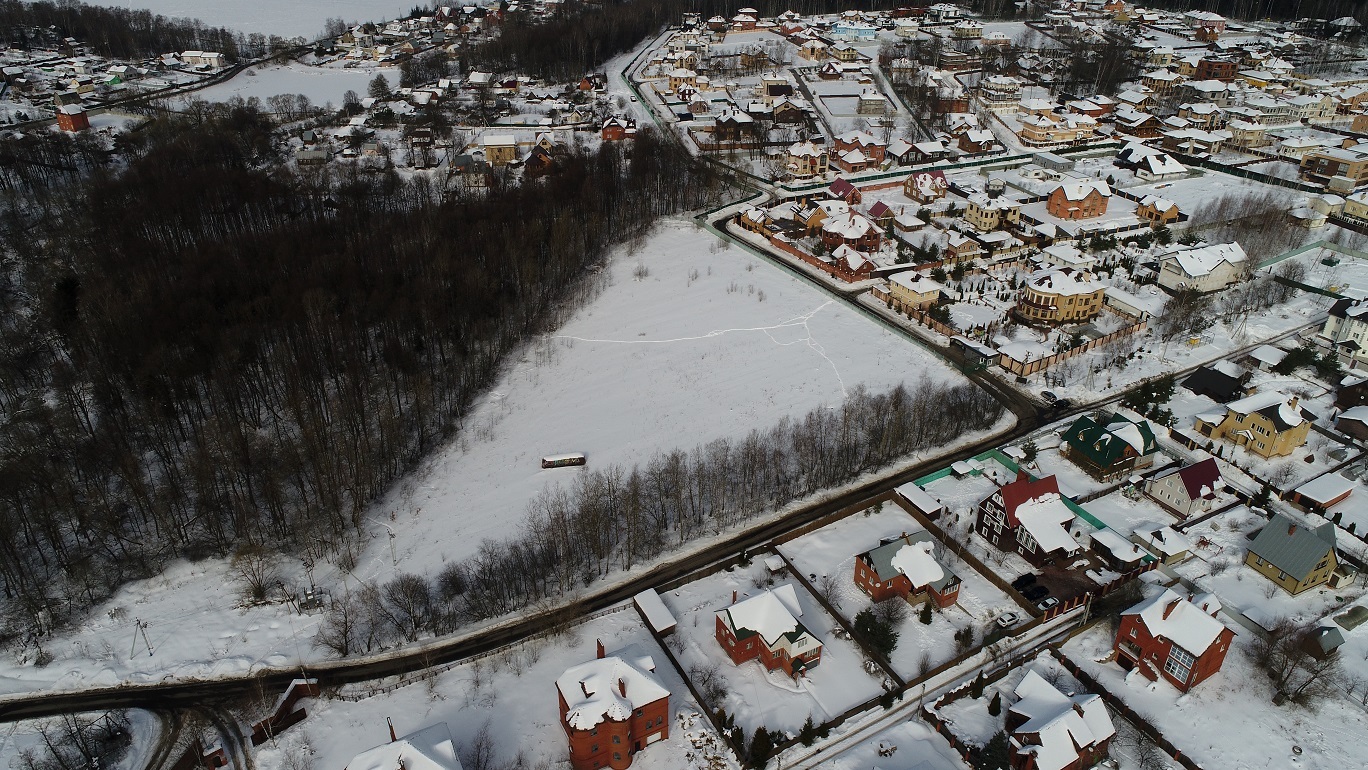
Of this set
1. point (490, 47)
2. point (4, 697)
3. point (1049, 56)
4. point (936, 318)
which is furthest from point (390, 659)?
point (1049, 56)

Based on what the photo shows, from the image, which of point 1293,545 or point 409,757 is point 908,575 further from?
point 409,757

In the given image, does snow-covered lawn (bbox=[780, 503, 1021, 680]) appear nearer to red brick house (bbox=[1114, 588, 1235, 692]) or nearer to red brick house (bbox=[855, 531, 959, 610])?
red brick house (bbox=[855, 531, 959, 610])

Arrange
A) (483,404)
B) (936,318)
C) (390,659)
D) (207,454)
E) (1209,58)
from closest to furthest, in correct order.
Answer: (390,659) < (207,454) < (483,404) < (936,318) < (1209,58)

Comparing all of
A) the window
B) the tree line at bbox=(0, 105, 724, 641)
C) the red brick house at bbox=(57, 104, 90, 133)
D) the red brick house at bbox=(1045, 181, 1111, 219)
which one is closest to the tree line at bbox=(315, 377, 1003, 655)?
the tree line at bbox=(0, 105, 724, 641)

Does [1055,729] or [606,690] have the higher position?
[606,690]

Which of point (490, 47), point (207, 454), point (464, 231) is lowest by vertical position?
point (207, 454)

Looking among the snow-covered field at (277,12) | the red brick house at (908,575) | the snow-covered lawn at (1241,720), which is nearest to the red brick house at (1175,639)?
the snow-covered lawn at (1241,720)

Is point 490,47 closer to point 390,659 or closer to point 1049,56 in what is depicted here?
point 1049,56

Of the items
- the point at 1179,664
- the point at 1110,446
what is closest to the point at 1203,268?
the point at 1110,446
